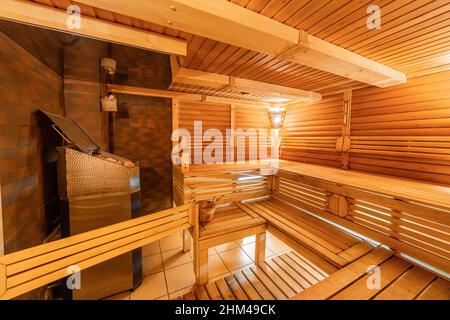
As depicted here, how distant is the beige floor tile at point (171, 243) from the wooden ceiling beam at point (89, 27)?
3.76 meters

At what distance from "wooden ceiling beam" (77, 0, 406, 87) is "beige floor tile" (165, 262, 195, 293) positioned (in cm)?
354

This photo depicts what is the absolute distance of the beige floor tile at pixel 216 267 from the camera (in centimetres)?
327

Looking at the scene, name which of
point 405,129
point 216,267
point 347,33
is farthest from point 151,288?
point 405,129

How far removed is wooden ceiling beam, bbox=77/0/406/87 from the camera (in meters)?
1.32

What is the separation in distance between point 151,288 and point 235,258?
1.63 metres

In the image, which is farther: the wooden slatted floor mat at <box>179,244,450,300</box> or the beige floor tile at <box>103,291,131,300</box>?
the beige floor tile at <box>103,291,131,300</box>

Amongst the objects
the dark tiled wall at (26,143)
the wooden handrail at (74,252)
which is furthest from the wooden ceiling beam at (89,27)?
the wooden handrail at (74,252)

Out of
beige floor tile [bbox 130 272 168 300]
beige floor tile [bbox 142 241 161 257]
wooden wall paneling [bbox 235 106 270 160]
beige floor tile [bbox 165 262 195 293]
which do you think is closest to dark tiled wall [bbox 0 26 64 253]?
beige floor tile [bbox 130 272 168 300]

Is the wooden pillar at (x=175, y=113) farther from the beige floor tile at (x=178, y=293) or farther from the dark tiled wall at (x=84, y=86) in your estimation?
the beige floor tile at (x=178, y=293)

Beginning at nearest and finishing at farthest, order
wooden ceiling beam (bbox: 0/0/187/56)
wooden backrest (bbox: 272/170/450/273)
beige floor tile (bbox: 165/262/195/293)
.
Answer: wooden ceiling beam (bbox: 0/0/187/56) → wooden backrest (bbox: 272/170/450/273) → beige floor tile (bbox: 165/262/195/293)

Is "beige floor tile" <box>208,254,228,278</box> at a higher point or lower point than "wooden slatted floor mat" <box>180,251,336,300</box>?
lower

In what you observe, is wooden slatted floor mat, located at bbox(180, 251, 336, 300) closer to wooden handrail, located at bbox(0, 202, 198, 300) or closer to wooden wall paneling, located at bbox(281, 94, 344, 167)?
wooden handrail, located at bbox(0, 202, 198, 300)

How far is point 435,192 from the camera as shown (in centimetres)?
228
